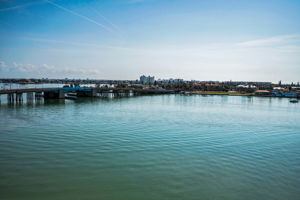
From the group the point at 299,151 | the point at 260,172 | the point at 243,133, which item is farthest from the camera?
the point at 243,133

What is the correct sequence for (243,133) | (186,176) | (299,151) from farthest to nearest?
(243,133) → (299,151) → (186,176)

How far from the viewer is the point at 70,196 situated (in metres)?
10.9

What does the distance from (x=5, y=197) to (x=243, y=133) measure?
79.7ft

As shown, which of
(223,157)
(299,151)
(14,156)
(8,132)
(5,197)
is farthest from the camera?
(8,132)

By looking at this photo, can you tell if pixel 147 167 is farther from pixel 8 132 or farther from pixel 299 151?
pixel 8 132

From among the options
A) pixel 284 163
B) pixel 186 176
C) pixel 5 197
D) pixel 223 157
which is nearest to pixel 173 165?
pixel 186 176

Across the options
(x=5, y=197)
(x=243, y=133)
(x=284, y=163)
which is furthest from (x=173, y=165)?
(x=243, y=133)

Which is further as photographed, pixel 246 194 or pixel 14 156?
pixel 14 156

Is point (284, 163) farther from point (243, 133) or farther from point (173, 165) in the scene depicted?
point (243, 133)

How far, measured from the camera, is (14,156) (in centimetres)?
1617

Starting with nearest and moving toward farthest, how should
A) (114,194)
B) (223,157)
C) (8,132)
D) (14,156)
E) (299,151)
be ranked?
(114,194) < (14,156) < (223,157) < (299,151) < (8,132)

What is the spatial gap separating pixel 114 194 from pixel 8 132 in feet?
57.6

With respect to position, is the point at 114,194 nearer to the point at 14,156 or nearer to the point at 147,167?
A: the point at 147,167

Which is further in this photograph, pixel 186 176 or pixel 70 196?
pixel 186 176
